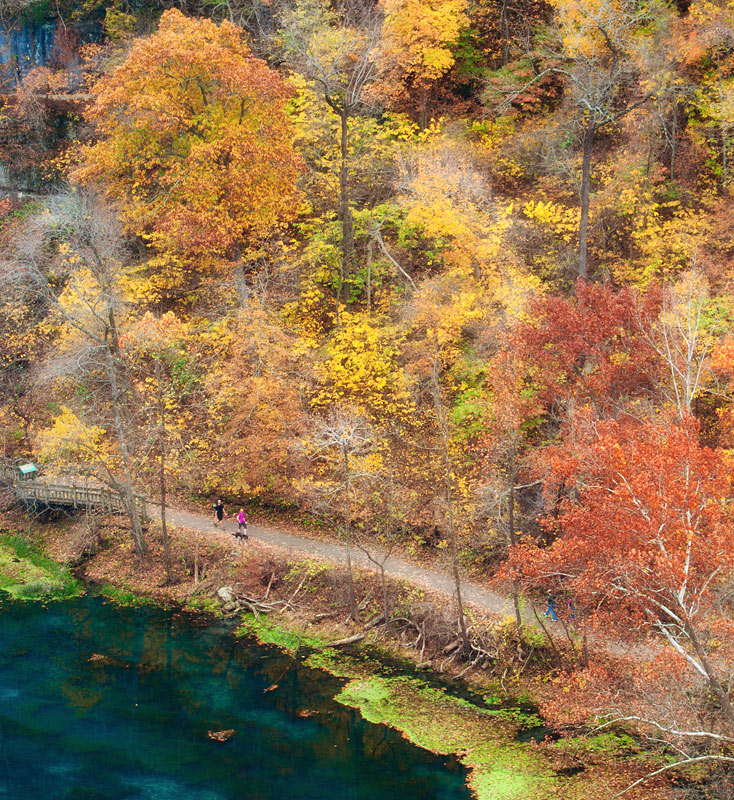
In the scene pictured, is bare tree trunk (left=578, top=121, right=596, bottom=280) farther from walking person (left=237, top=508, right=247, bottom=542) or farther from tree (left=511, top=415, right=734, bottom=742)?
walking person (left=237, top=508, right=247, bottom=542)

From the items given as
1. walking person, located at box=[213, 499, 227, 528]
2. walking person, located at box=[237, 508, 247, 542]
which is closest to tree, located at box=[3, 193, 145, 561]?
walking person, located at box=[213, 499, 227, 528]

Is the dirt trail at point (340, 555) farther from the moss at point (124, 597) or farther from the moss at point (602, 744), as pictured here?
the moss at point (602, 744)

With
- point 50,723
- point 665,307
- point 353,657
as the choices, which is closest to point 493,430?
point 665,307

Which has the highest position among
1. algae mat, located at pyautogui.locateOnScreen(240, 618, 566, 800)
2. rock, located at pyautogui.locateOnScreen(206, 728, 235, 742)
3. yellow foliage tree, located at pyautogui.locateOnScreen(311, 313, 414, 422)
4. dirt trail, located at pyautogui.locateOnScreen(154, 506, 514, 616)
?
yellow foliage tree, located at pyautogui.locateOnScreen(311, 313, 414, 422)

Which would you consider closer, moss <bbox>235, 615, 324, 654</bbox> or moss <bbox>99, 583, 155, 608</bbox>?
moss <bbox>235, 615, 324, 654</bbox>

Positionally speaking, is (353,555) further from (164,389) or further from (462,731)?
(164,389)

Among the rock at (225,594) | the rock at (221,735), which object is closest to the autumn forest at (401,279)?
the rock at (225,594)

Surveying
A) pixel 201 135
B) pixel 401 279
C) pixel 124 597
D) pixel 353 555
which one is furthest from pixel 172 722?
pixel 201 135
